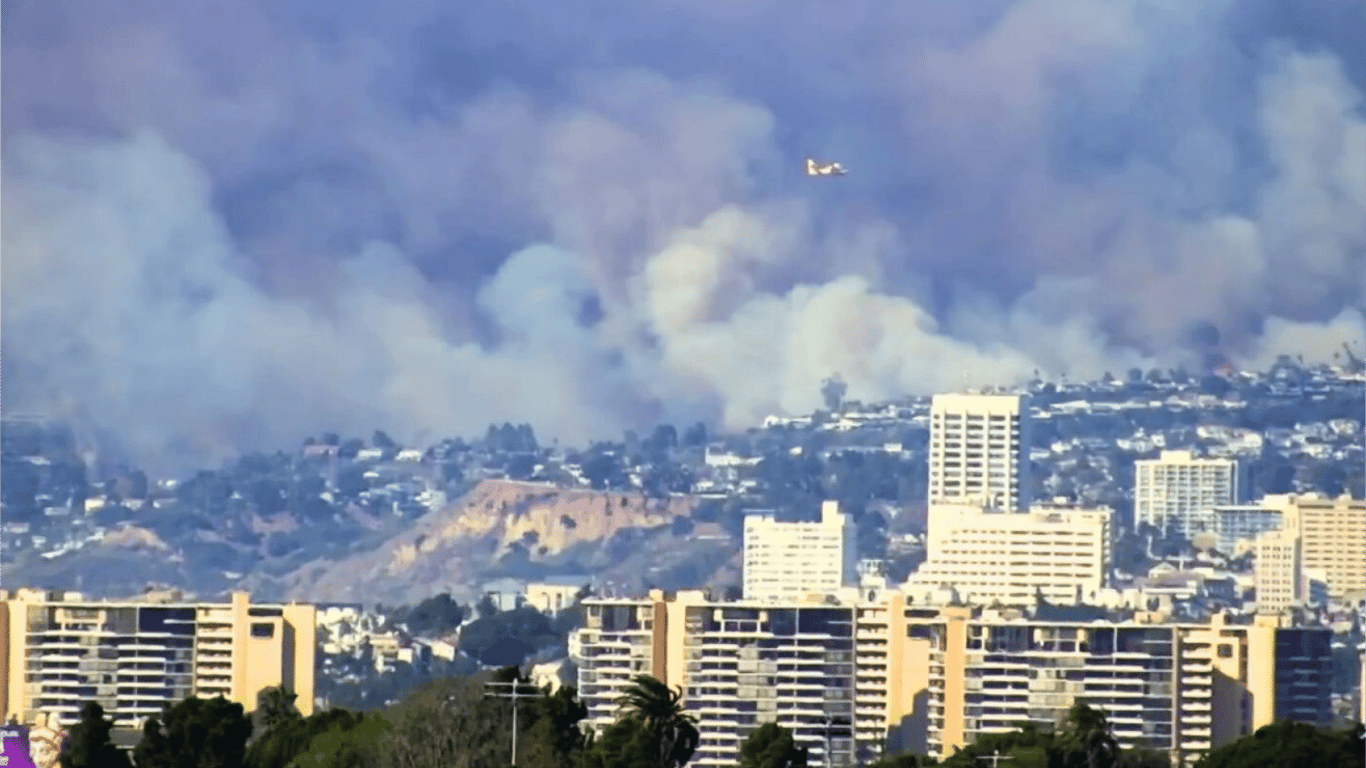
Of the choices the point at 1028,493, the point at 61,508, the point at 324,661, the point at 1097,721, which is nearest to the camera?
the point at 1097,721

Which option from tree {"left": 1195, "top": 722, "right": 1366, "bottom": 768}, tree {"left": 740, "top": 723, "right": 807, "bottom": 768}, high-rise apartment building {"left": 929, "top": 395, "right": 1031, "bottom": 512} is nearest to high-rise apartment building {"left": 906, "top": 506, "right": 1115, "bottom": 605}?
high-rise apartment building {"left": 929, "top": 395, "right": 1031, "bottom": 512}

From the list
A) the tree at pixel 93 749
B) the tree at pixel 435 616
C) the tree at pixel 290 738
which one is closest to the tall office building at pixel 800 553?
the tree at pixel 435 616

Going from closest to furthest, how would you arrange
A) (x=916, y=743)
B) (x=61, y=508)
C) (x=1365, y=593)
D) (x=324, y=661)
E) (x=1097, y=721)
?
(x=1097, y=721) → (x=916, y=743) → (x=324, y=661) → (x=1365, y=593) → (x=61, y=508)

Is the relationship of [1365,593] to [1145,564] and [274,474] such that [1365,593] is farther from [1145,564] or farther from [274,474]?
[274,474]

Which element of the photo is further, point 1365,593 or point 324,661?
point 1365,593

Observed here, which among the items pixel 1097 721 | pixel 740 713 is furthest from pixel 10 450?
pixel 1097 721

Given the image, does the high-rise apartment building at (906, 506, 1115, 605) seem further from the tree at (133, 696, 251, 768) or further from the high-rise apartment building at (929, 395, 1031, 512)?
the tree at (133, 696, 251, 768)
